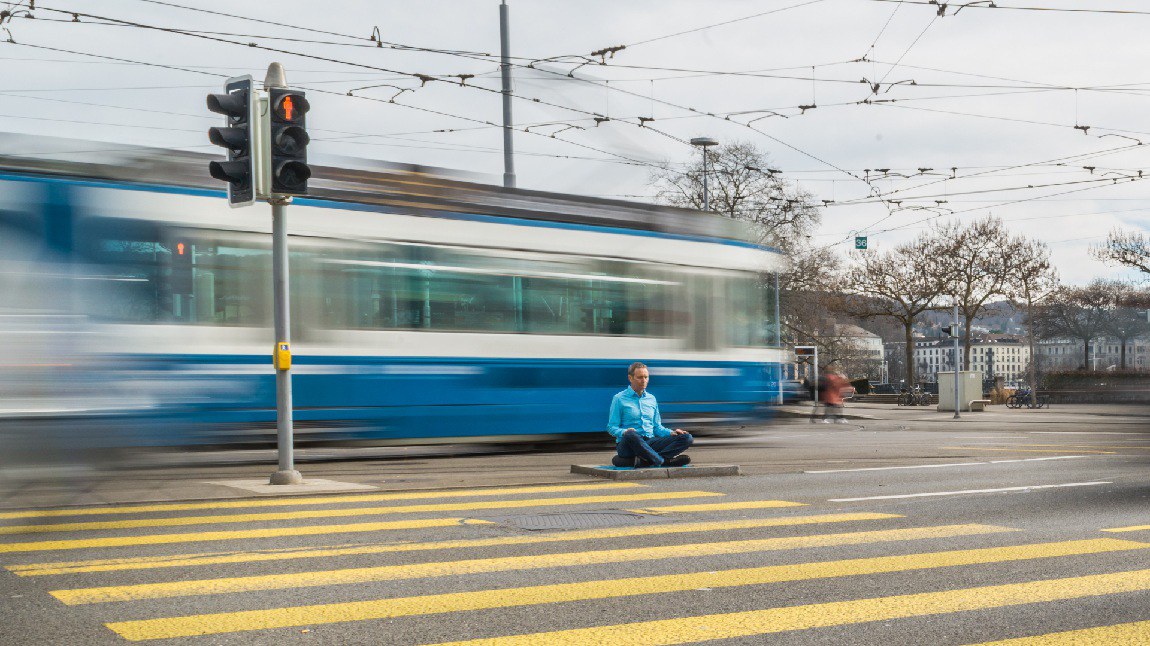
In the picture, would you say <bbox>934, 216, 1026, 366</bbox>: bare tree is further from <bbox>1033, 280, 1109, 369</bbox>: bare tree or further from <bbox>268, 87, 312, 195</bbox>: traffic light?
<bbox>268, 87, 312, 195</bbox>: traffic light

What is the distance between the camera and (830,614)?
232 inches

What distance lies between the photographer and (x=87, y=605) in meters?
6.03

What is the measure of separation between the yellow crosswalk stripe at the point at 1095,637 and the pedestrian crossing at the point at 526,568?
2 centimetres

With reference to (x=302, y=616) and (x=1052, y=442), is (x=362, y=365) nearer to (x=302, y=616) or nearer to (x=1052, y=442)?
(x=302, y=616)

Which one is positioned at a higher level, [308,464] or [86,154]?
[86,154]

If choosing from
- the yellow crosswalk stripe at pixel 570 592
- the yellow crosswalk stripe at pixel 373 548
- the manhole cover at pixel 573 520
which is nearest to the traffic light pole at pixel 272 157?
the manhole cover at pixel 573 520

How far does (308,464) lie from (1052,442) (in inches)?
509

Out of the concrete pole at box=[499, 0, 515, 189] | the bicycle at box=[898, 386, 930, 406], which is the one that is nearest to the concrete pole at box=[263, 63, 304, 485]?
the concrete pole at box=[499, 0, 515, 189]

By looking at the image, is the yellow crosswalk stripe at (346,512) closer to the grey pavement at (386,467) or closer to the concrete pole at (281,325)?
the grey pavement at (386,467)

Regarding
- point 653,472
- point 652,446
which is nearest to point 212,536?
point 653,472

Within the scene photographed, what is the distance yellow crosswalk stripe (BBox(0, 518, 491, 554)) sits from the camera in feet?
26.3

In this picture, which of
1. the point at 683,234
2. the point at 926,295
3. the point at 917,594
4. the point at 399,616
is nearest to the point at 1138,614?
the point at 917,594

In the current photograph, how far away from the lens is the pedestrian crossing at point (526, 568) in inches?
224

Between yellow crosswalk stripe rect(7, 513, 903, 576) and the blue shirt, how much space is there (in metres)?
3.62
